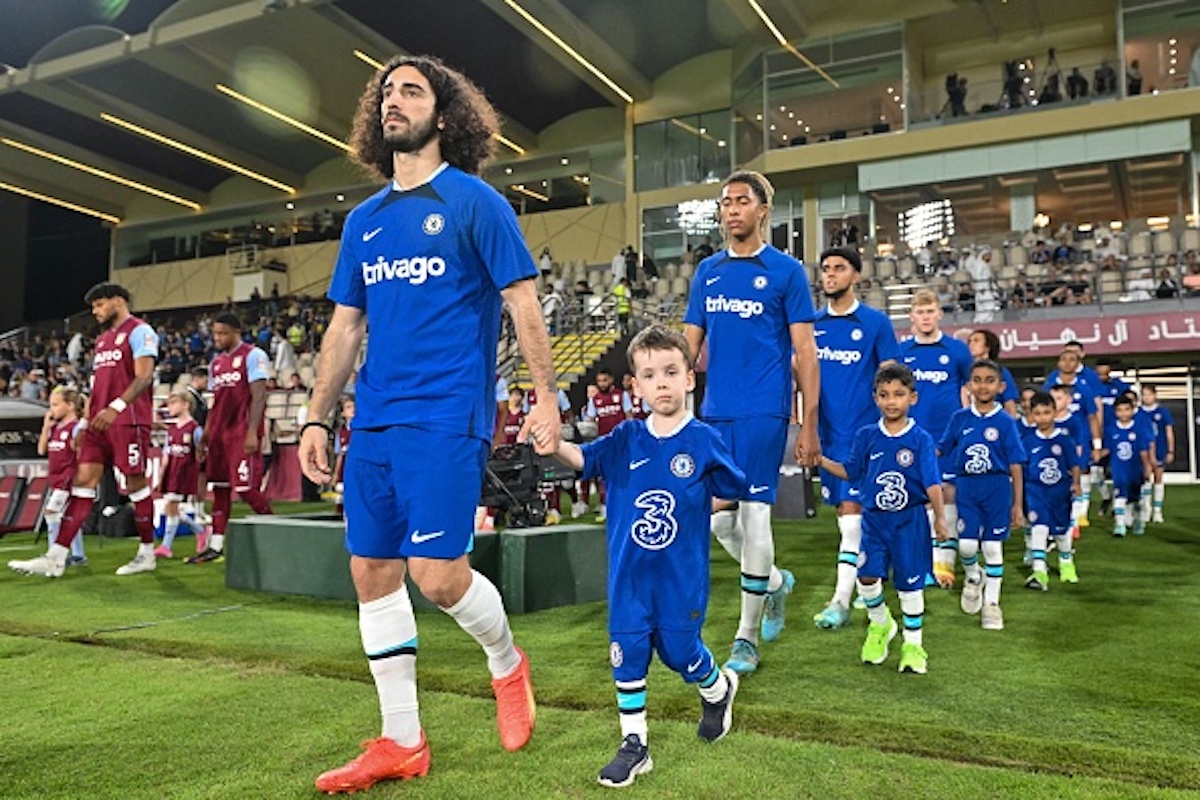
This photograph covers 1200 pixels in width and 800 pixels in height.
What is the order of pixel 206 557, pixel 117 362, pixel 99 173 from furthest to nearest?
pixel 99 173
pixel 206 557
pixel 117 362

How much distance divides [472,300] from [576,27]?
75.3 ft

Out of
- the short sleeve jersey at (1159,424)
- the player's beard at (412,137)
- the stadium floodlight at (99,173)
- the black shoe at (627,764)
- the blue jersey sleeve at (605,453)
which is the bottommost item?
the black shoe at (627,764)

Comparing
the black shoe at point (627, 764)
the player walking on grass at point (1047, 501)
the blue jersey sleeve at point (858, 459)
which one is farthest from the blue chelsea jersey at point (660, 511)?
the player walking on grass at point (1047, 501)

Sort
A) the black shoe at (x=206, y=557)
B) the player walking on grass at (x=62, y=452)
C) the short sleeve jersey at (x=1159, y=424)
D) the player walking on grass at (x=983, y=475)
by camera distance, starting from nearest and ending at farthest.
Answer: the player walking on grass at (x=983, y=475)
the player walking on grass at (x=62, y=452)
the black shoe at (x=206, y=557)
the short sleeve jersey at (x=1159, y=424)

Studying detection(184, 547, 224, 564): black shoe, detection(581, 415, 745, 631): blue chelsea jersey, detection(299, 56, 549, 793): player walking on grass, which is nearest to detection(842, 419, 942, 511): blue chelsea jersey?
detection(581, 415, 745, 631): blue chelsea jersey

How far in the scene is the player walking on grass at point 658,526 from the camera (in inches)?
108

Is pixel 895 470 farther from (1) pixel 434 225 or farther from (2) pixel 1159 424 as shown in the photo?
(2) pixel 1159 424

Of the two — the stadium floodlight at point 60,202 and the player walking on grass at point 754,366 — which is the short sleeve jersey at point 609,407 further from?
the stadium floodlight at point 60,202

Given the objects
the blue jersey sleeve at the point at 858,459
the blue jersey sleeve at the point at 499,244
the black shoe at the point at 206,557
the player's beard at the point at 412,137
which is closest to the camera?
the blue jersey sleeve at the point at 499,244

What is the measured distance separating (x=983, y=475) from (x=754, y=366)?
2.31m

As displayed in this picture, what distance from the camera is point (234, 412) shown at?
7914 millimetres

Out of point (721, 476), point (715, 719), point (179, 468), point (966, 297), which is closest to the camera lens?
point (721, 476)

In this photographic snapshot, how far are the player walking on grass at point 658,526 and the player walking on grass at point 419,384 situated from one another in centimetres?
35

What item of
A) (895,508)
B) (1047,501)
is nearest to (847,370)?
(895,508)
